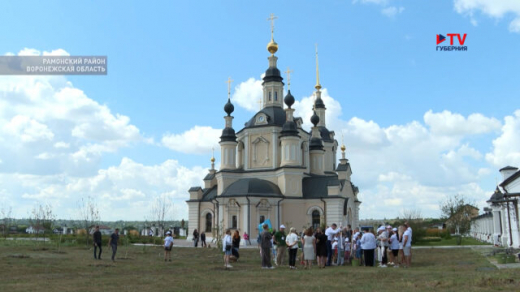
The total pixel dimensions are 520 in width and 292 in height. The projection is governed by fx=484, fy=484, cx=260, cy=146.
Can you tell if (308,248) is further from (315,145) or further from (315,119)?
(315,119)

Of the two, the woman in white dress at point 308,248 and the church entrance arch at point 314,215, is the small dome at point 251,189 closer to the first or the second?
the church entrance arch at point 314,215

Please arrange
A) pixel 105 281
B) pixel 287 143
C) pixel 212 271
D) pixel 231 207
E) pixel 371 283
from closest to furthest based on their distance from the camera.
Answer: pixel 371 283 → pixel 105 281 → pixel 212 271 → pixel 231 207 → pixel 287 143

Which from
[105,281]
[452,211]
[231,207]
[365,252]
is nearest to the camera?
[105,281]

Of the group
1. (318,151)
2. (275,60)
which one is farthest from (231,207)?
(275,60)

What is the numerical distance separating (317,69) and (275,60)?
39.0ft

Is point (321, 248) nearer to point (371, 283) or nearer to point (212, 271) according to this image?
point (212, 271)

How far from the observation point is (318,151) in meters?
47.8

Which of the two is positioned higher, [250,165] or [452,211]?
[250,165]

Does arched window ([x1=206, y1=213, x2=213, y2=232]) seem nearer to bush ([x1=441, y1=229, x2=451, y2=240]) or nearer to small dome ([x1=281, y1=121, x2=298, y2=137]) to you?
small dome ([x1=281, y1=121, x2=298, y2=137])

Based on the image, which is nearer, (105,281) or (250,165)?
(105,281)

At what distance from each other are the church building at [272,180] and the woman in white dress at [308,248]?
2136cm

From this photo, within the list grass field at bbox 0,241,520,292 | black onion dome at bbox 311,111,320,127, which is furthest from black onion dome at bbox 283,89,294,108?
grass field at bbox 0,241,520,292

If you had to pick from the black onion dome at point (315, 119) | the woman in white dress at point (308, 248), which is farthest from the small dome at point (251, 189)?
the woman in white dress at point (308, 248)

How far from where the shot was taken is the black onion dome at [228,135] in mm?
45375
